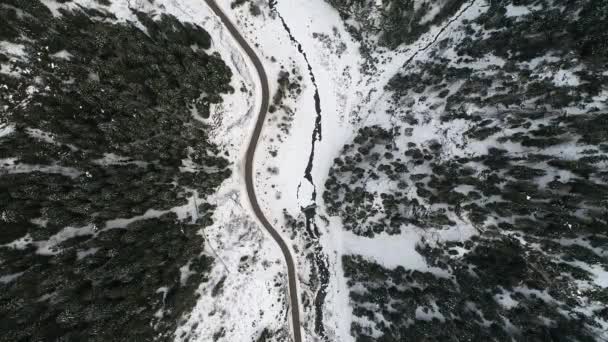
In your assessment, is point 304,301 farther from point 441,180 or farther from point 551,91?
point 551,91

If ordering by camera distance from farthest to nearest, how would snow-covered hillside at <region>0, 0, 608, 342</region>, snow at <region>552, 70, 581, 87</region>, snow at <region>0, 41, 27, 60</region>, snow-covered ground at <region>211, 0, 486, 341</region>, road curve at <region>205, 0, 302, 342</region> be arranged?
1. snow-covered ground at <region>211, 0, 486, 341</region>
2. road curve at <region>205, 0, 302, 342</region>
3. snow at <region>552, 70, 581, 87</region>
4. snow-covered hillside at <region>0, 0, 608, 342</region>
5. snow at <region>0, 41, 27, 60</region>

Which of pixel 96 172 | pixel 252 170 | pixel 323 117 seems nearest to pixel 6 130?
pixel 96 172

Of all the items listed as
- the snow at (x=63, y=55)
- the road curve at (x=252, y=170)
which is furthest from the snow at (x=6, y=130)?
the road curve at (x=252, y=170)

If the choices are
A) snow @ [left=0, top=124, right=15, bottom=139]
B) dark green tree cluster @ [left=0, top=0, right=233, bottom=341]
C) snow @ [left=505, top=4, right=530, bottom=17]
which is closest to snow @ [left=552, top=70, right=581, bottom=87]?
snow @ [left=505, top=4, right=530, bottom=17]

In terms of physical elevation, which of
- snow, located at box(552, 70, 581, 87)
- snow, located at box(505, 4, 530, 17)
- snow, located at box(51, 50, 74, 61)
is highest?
snow, located at box(505, 4, 530, 17)

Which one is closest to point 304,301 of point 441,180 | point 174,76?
point 441,180

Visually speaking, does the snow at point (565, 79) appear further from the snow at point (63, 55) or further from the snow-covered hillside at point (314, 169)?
the snow at point (63, 55)

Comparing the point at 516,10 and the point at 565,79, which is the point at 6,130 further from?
the point at 516,10

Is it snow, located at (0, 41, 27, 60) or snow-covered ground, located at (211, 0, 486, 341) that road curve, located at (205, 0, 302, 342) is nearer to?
snow-covered ground, located at (211, 0, 486, 341)
